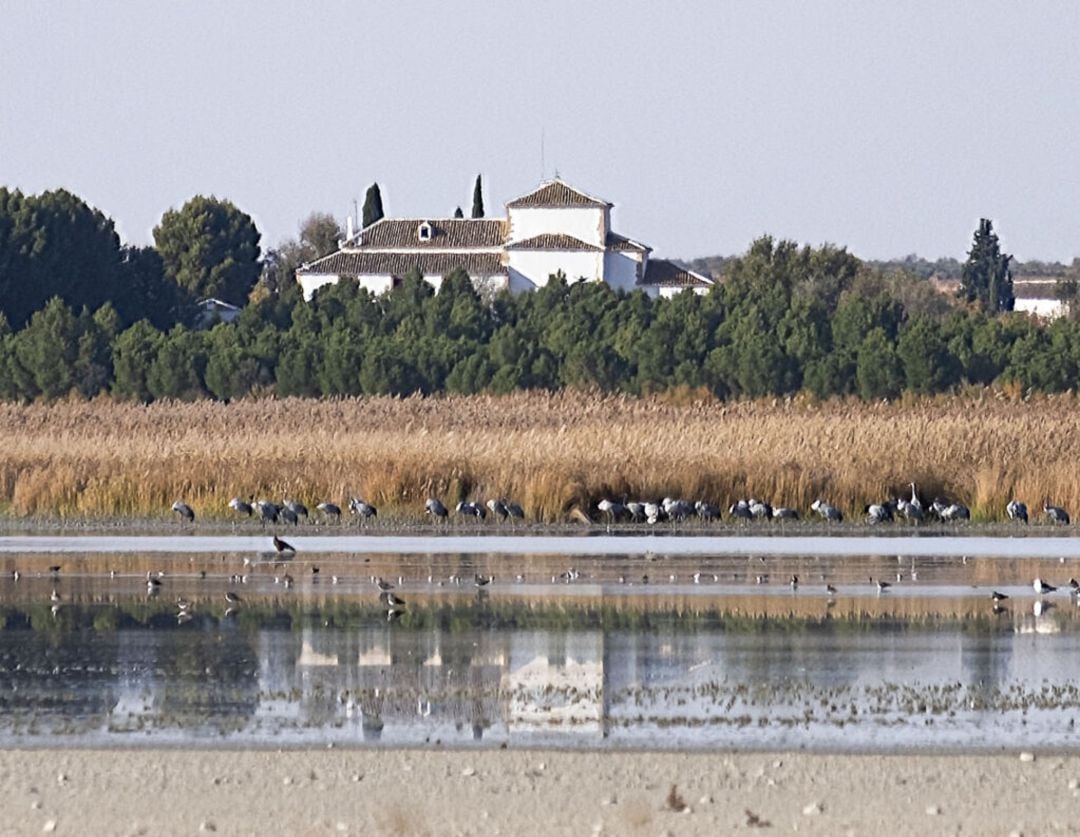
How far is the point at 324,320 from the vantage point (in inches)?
3127

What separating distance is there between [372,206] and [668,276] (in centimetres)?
1780

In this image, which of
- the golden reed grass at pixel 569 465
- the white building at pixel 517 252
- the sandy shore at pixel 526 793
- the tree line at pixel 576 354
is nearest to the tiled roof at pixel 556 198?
the white building at pixel 517 252

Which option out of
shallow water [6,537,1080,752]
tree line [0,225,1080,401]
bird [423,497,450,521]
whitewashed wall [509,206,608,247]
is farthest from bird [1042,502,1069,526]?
whitewashed wall [509,206,608,247]

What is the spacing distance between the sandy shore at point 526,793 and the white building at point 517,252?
91.7 m

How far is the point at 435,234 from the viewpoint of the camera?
109m

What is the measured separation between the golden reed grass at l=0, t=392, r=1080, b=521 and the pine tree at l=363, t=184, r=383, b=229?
81189 millimetres

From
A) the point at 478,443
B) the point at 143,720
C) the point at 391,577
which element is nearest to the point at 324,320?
the point at 478,443

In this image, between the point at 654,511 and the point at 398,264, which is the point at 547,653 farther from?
the point at 398,264

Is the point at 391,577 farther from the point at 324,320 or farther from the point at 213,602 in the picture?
the point at 324,320

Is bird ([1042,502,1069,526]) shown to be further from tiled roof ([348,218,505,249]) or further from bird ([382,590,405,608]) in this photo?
tiled roof ([348,218,505,249])

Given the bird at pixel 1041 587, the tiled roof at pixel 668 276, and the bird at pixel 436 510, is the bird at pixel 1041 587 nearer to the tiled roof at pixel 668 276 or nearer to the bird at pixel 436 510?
the bird at pixel 436 510

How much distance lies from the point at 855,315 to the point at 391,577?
50.9 metres

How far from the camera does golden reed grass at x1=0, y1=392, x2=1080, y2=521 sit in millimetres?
29359

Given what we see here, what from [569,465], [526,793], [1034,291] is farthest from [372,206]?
[526,793]
